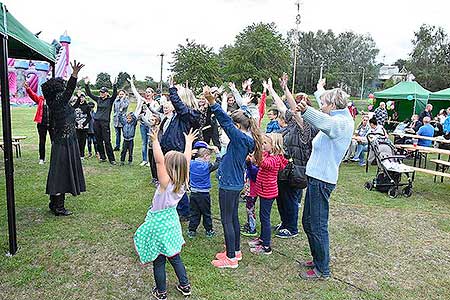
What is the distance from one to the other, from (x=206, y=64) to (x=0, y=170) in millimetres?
32355

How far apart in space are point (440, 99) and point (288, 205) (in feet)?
61.0

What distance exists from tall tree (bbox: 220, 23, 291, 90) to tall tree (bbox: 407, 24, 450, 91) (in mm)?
17052

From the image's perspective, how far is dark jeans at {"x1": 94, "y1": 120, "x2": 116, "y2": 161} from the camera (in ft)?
28.8

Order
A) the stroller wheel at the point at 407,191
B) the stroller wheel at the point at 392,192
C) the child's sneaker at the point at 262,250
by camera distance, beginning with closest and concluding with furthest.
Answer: the child's sneaker at the point at 262,250 < the stroller wheel at the point at 392,192 < the stroller wheel at the point at 407,191

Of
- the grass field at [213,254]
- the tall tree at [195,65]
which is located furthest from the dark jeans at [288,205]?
the tall tree at [195,65]

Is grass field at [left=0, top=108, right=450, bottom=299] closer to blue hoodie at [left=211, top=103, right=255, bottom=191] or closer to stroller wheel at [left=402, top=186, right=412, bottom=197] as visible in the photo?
stroller wheel at [left=402, top=186, right=412, bottom=197]

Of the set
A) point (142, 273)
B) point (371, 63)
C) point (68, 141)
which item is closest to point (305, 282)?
point (142, 273)

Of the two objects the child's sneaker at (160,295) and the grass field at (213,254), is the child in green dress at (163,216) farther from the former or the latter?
the grass field at (213,254)

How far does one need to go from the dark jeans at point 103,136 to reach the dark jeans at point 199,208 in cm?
479

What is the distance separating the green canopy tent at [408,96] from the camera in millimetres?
20469

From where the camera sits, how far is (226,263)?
4.05 metres

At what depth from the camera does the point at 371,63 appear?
8006 cm

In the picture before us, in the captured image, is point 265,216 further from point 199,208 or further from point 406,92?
point 406,92

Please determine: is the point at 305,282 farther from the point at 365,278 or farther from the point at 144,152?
the point at 144,152
